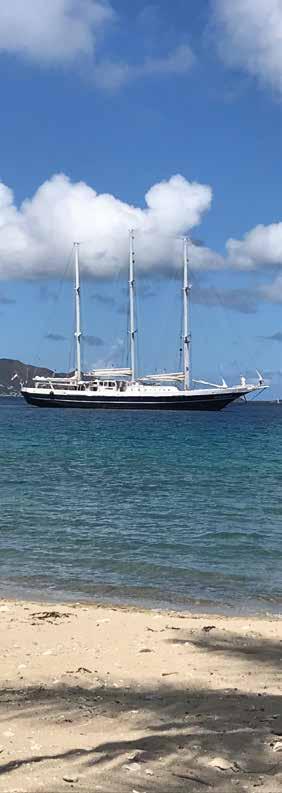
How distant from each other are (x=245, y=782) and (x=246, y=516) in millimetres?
14784

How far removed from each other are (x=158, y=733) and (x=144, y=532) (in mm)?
11299

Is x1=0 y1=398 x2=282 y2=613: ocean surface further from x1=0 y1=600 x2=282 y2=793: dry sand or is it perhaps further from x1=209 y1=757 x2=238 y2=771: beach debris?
x1=209 y1=757 x2=238 y2=771: beach debris

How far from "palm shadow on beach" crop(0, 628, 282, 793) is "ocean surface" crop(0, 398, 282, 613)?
4.43 m

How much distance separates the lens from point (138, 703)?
664 cm

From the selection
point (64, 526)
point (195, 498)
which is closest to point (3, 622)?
point (64, 526)

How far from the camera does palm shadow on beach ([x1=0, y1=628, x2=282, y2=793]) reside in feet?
16.8

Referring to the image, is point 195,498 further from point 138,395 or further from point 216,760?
point 138,395

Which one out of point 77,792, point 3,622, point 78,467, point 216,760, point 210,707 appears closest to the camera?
point 77,792

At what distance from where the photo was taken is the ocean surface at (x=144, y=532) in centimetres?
1243

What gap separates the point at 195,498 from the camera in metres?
22.8

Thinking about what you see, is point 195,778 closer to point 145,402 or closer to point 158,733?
point 158,733

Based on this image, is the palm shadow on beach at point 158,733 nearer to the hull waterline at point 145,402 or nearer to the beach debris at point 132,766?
the beach debris at point 132,766

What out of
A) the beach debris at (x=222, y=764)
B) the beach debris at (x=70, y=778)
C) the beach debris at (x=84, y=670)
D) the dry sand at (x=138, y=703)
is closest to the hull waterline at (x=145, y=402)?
the dry sand at (x=138, y=703)

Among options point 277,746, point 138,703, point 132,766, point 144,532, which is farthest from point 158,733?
point 144,532
